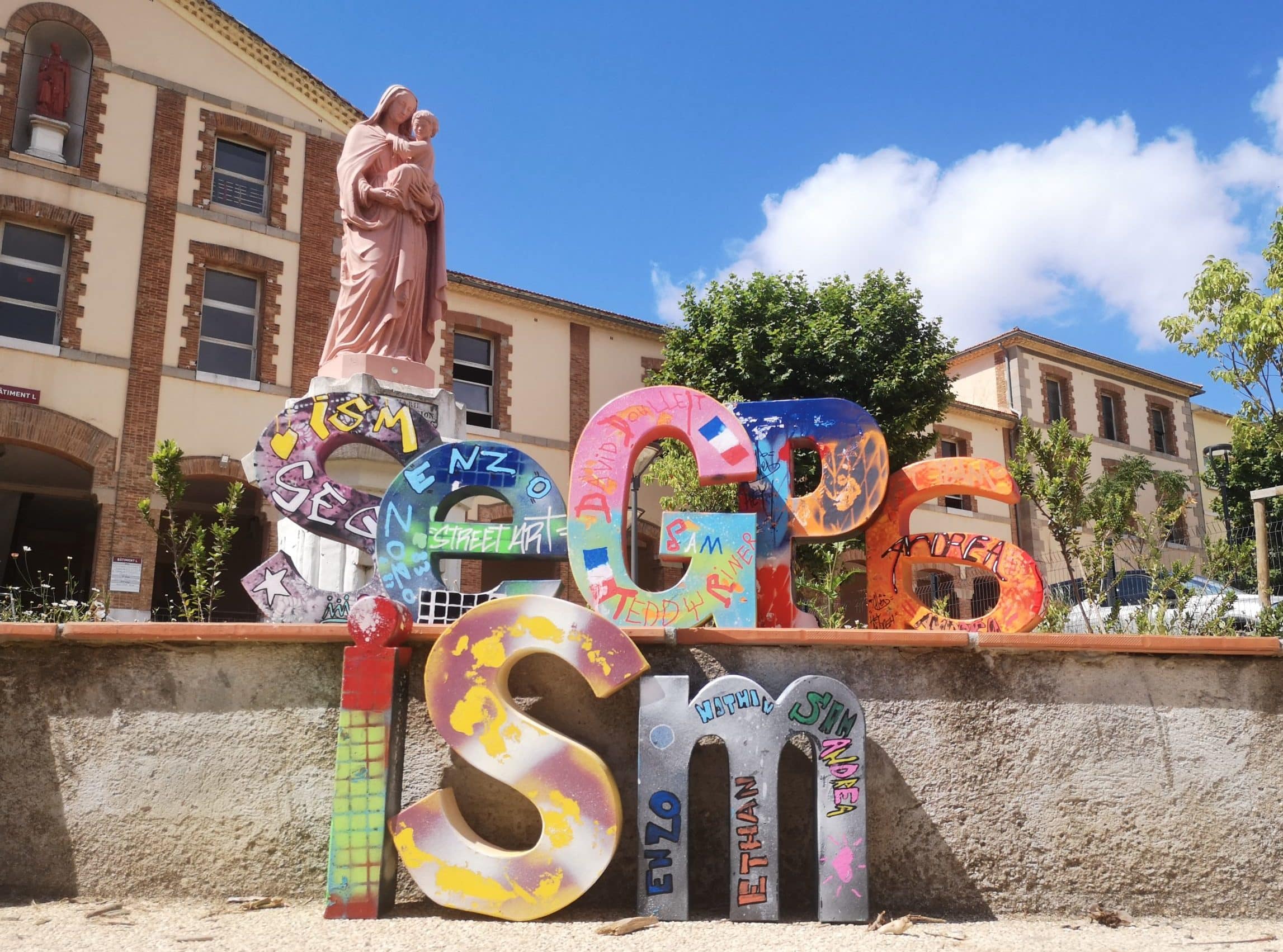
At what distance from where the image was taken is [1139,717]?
233 inches

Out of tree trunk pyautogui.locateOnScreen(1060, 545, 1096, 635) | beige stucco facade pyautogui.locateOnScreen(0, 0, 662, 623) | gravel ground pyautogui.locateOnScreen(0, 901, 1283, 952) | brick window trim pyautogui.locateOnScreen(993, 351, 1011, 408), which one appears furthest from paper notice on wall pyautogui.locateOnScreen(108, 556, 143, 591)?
brick window trim pyautogui.locateOnScreen(993, 351, 1011, 408)

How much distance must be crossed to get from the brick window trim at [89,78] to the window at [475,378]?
699 centimetres

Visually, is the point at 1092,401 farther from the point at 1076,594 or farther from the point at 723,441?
the point at 723,441

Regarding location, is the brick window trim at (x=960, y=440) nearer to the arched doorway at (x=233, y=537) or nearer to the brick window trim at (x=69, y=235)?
the arched doorway at (x=233, y=537)

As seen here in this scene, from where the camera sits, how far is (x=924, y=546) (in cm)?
708

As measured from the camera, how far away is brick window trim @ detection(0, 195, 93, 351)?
16.2 meters

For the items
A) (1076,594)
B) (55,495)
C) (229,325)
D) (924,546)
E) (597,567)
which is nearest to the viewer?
(597,567)

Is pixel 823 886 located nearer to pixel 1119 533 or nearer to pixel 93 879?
pixel 93 879

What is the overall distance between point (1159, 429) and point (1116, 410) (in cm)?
210

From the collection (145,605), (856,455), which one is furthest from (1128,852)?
(145,605)

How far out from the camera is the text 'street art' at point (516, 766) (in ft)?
17.1

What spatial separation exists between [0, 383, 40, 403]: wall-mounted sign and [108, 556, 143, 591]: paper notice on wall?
8.66 ft

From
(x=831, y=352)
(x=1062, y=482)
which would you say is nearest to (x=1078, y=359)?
(x=831, y=352)

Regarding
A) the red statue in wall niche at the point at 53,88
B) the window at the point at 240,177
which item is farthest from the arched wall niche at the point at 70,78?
the window at the point at 240,177
